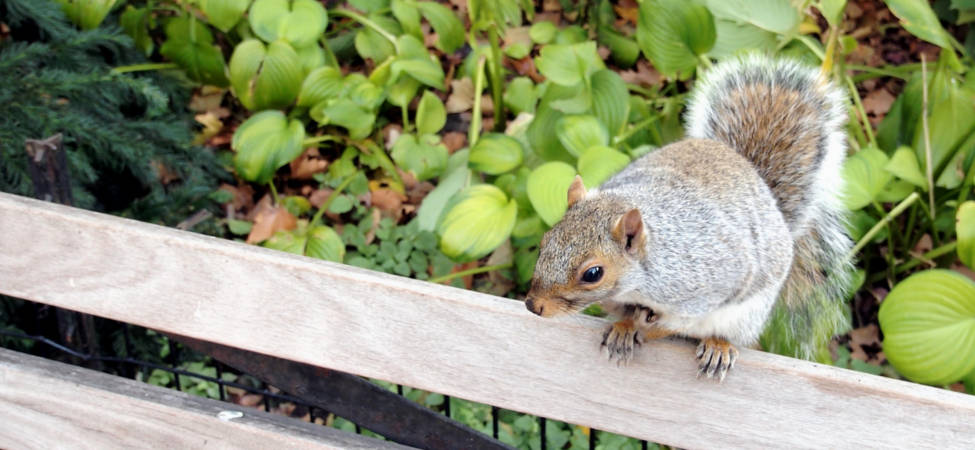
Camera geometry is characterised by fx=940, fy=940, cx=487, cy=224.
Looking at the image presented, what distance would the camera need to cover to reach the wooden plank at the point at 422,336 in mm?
1072

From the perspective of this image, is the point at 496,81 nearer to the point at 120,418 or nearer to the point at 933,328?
the point at 933,328

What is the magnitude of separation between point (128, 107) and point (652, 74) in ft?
4.72

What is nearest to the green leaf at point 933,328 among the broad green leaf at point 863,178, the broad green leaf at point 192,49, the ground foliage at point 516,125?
the ground foliage at point 516,125

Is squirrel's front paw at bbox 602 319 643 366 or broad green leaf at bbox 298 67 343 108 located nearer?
squirrel's front paw at bbox 602 319 643 366

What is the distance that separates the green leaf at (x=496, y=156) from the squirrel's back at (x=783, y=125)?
515 mm

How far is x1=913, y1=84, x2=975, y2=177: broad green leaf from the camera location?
1.93 m

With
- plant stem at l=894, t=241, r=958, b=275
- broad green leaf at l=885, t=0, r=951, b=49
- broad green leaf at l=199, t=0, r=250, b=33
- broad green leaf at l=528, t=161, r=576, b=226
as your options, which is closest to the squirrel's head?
broad green leaf at l=528, t=161, r=576, b=226

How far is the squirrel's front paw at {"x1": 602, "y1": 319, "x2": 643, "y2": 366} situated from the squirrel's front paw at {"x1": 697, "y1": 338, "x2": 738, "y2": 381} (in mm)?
79

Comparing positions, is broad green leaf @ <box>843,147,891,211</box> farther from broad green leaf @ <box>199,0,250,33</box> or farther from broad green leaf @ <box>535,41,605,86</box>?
broad green leaf @ <box>199,0,250,33</box>

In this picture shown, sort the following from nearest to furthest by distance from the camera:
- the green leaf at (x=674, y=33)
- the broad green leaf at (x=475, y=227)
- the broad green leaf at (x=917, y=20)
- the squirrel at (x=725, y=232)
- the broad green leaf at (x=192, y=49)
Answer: the squirrel at (x=725, y=232) < the broad green leaf at (x=917, y=20) < the broad green leaf at (x=475, y=227) < the green leaf at (x=674, y=33) < the broad green leaf at (x=192, y=49)

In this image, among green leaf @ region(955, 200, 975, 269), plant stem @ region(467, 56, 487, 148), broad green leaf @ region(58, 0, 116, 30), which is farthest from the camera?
plant stem @ region(467, 56, 487, 148)

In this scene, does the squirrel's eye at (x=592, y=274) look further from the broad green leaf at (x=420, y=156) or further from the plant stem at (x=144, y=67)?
the plant stem at (x=144, y=67)

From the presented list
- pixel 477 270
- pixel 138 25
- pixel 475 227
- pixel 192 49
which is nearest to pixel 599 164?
pixel 475 227

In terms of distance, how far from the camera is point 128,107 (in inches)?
90.8
